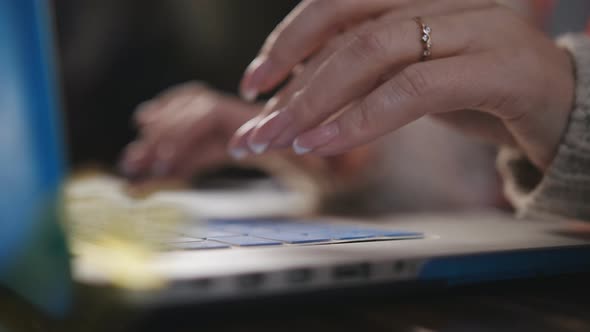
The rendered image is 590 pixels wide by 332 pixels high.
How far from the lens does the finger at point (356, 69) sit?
429 millimetres

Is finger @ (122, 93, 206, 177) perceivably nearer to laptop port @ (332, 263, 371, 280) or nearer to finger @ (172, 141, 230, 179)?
finger @ (172, 141, 230, 179)

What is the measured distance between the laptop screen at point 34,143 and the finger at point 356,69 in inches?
8.7

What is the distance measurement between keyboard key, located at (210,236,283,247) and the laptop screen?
124 millimetres

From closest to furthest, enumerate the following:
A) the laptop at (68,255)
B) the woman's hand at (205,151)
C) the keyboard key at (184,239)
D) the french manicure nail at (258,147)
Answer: the laptop at (68,255) < the keyboard key at (184,239) < the french manicure nail at (258,147) < the woman's hand at (205,151)

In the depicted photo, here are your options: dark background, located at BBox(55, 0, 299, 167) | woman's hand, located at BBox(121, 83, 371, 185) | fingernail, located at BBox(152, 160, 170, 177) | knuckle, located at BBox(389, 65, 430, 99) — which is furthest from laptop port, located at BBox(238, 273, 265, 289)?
dark background, located at BBox(55, 0, 299, 167)

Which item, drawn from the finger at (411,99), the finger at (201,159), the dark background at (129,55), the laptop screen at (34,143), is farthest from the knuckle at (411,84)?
the dark background at (129,55)

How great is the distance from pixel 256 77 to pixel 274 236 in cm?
23

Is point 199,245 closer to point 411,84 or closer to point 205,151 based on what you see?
point 411,84

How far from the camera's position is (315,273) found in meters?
0.28

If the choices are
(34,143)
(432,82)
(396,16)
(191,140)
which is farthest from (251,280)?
(191,140)

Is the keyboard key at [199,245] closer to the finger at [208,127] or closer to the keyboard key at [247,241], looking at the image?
the keyboard key at [247,241]

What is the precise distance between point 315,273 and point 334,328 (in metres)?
0.03

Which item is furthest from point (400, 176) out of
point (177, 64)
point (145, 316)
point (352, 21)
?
point (177, 64)

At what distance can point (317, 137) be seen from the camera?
422mm
